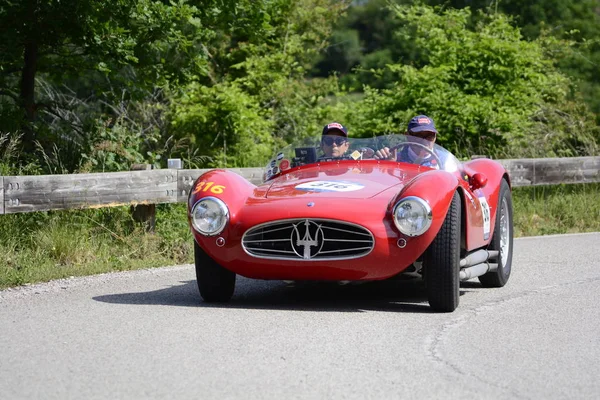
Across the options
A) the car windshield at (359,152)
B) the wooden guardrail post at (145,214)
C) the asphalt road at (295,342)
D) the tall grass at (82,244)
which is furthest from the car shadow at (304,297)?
the wooden guardrail post at (145,214)

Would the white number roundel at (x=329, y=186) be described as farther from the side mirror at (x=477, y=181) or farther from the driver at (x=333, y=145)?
the side mirror at (x=477, y=181)

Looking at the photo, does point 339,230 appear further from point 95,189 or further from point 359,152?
point 95,189

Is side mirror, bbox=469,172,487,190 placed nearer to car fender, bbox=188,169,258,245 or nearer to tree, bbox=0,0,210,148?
car fender, bbox=188,169,258,245

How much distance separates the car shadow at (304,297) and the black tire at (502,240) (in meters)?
0.30

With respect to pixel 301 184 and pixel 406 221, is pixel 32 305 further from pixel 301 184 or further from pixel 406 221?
pixel 406 221

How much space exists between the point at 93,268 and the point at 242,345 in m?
3.67

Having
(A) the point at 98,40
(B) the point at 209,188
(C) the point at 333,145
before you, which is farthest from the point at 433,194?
(A) the point at 98,40

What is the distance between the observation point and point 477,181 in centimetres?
848

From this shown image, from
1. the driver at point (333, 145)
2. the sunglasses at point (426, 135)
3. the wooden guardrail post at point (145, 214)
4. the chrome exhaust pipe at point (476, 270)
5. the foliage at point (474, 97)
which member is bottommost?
the chrome exhaust pipe at point (476, 270)

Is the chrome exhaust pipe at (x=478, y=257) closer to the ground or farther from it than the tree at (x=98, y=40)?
closer to the ground

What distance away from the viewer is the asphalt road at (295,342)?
506 cm

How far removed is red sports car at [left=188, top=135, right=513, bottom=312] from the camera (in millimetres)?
7145

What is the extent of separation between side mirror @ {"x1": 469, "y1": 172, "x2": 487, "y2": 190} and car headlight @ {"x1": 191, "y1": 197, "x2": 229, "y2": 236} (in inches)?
84.4

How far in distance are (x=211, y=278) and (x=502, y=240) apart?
3.03 metres
